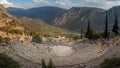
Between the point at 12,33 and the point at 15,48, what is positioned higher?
the point at 15,48

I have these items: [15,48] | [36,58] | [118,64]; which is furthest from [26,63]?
[118,64]

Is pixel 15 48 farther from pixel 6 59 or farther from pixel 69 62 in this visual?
pixel 6 59

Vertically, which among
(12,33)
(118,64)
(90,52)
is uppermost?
(118,64)

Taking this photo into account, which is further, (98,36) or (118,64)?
(98,36)

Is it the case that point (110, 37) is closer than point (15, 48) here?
No

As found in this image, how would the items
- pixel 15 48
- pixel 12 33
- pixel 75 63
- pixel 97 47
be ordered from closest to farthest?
pixel 75 63 → pixel 15 48 → pixel 97 47 → pixel 12 33

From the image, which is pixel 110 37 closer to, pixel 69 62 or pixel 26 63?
pixel 69 62

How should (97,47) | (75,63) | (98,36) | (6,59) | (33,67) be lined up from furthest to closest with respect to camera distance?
1. (98,36)
2. (97,47)
3. (75,63)
4. (33,67)
5. (6,59)

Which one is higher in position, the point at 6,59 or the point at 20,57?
the point at 6,59

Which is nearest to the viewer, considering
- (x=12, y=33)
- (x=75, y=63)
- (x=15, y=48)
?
(x=75, y=63)

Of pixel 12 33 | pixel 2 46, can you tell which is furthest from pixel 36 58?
pixel 12 33
